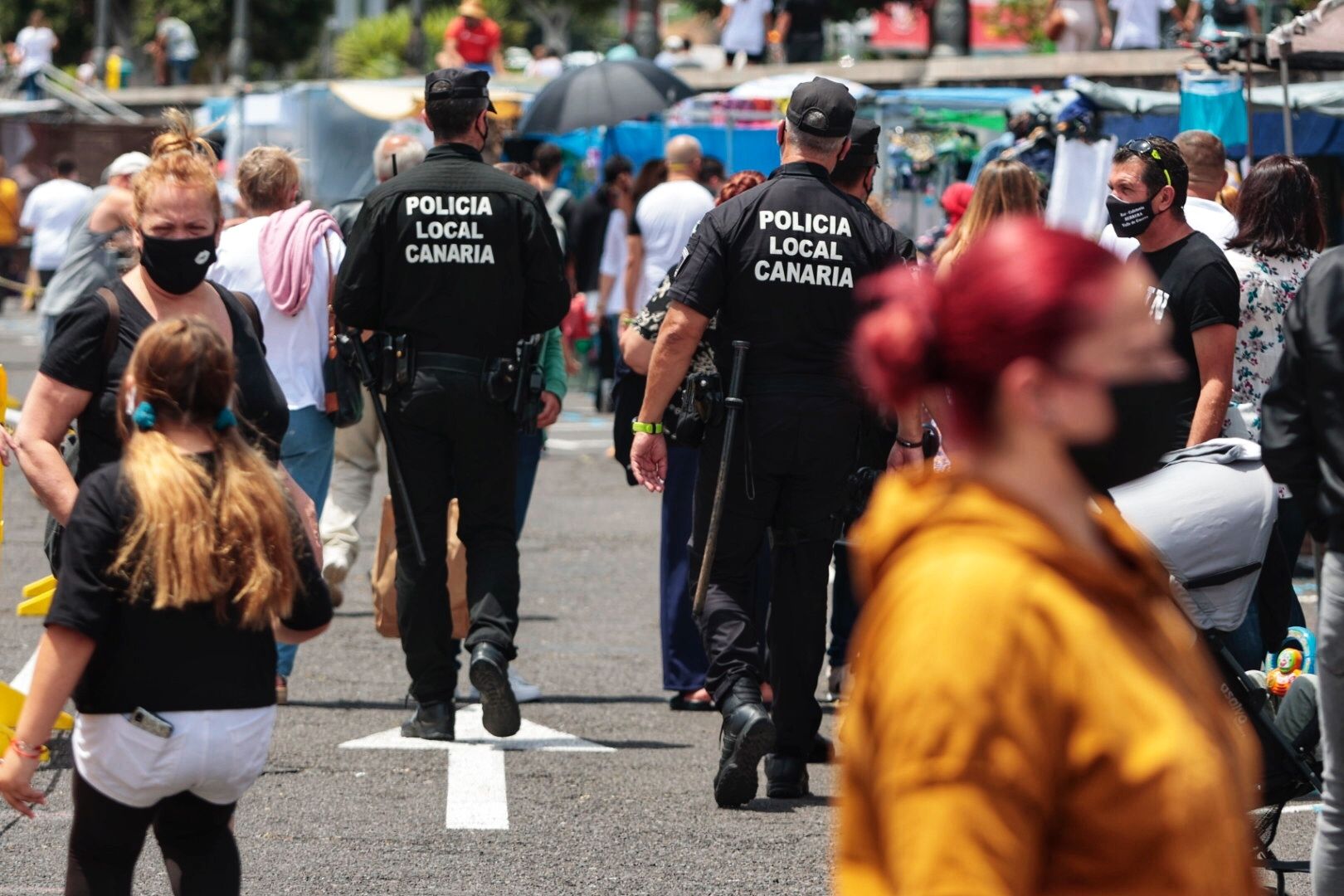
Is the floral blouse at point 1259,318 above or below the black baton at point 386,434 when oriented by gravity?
above

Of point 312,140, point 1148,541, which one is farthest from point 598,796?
point 312,140

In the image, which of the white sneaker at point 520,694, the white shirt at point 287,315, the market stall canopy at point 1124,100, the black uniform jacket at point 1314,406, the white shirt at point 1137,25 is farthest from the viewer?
the white shirt at point 1137,25

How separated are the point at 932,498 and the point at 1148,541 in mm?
3159

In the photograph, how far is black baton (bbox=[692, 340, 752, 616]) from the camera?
232 inches

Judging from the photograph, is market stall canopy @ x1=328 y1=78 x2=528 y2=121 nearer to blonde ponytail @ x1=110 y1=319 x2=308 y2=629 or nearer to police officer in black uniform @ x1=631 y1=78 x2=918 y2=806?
police officer in black uniform @ x1=631 y1=78 x2=918 y2=806

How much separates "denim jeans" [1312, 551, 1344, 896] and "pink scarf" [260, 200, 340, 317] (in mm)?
4052

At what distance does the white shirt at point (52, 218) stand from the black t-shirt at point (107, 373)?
1652cm

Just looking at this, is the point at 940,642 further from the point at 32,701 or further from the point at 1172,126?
the point at 1172,126

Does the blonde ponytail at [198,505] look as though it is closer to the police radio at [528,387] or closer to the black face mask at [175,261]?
the black face mask at [175,261]

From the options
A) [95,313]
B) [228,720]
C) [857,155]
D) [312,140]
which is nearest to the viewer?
[228,720]

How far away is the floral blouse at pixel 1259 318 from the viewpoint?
668 cm

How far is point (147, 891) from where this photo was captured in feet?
16.6

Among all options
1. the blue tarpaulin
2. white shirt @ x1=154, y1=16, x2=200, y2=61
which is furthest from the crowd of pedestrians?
white shirt @ x1=154, y1=16, x2=200, y2=61

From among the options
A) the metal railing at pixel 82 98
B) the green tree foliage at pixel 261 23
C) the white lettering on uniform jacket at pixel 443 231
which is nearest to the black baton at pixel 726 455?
the white lettering on uniform jacket at pixel 443 231
